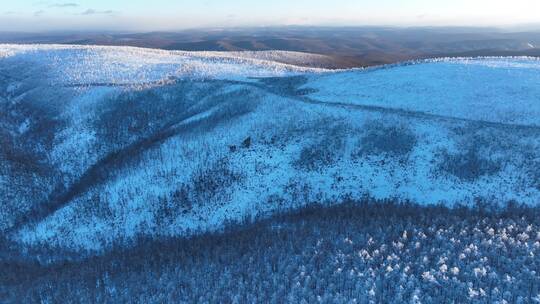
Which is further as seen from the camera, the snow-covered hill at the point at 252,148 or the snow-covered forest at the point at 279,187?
the snow-covered hill at the point at 252,148

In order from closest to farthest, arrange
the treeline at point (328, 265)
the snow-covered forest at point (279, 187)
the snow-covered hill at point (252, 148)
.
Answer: the treeline at point (328, 265), the snow-covered forest at point (279, 187), the snow-covered hill at point (252, 148)

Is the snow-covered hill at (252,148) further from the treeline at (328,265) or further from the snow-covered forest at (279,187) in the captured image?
the treeline at (328,265)

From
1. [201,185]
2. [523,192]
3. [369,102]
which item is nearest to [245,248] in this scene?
[201,185]

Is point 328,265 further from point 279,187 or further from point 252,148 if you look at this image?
point 252,148

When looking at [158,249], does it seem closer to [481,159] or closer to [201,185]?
[201,185]

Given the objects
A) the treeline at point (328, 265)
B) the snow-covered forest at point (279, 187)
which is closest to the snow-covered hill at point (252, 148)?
the snow-covered forest at point (279, 187)

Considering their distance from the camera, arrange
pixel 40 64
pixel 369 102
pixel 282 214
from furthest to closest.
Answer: pixel 40 64 < pixel 369 102 < pixel 282 214
